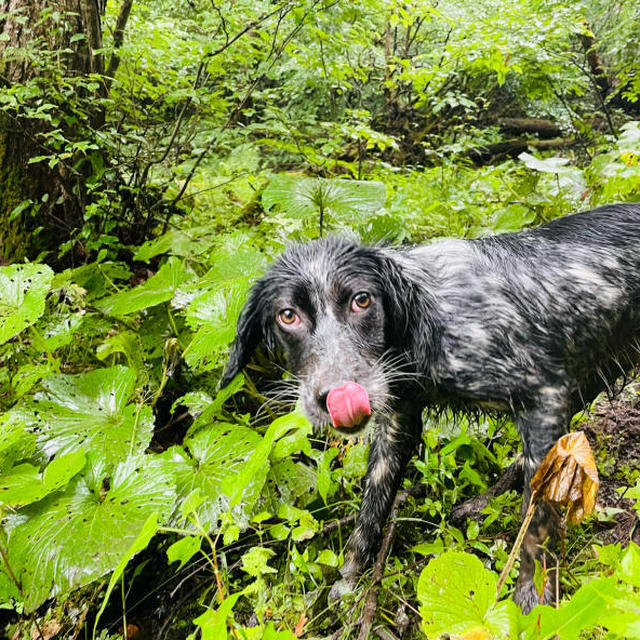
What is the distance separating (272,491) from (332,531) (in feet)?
1.55

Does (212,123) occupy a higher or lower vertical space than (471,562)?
higher

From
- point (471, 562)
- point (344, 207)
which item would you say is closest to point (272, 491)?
point (471, 562)

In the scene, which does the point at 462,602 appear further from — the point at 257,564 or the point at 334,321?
the point at 334,321

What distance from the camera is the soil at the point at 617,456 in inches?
82.7

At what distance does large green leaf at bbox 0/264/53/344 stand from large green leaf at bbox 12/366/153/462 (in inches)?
11.7

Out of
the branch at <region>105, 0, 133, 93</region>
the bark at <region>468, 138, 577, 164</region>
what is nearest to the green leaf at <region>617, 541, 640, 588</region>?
the branch at <region>105, 0, 133, 93</region>

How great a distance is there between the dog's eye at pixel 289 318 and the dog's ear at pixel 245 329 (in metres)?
0.25

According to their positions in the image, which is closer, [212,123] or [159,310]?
[159,310]

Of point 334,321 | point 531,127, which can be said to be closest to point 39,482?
point 334,321

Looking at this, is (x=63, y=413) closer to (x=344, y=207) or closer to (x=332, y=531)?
(x=332, y=531)

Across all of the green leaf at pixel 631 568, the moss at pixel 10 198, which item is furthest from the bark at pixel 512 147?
the green leaf at pixel 631 568

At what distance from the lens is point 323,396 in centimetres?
177

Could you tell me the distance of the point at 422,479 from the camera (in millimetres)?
2566

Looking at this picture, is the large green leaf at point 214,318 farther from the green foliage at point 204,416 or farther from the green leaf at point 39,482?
the green leaf at point 39,482
